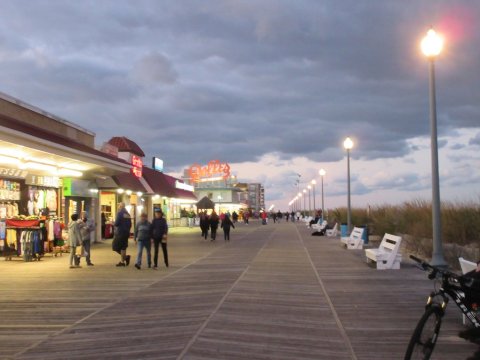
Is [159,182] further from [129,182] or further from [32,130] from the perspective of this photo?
[32,130]

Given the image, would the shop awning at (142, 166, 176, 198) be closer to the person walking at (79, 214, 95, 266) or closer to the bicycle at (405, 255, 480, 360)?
the person walking at (79, 214, 95, 266)

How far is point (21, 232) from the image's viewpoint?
773 inches

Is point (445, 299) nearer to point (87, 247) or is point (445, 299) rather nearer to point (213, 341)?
point (213, 341)

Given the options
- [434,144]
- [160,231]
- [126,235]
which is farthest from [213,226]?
[434,144]

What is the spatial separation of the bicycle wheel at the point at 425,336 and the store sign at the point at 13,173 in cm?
1688

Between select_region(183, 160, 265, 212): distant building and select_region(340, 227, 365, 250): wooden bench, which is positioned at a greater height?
select_region(183, 160, 265, 212): distant building

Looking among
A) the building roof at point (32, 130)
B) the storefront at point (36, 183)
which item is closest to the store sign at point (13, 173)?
the storefront at point (36, 183)

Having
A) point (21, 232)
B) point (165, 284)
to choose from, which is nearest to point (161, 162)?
point (21, 232)

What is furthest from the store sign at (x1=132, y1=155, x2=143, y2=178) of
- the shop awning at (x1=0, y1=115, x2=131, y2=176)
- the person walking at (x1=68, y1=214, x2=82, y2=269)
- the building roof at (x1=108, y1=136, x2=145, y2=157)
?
the person walking at (x1=68, y1=214, x2=82, y2=269)

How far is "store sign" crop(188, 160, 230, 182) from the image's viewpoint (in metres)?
102

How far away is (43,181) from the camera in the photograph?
2292cm

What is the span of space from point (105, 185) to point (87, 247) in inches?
502

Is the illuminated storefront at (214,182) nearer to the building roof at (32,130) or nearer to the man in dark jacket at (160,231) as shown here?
the building roof at (32,130)

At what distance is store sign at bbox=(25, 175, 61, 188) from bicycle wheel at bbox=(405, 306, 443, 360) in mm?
18287
